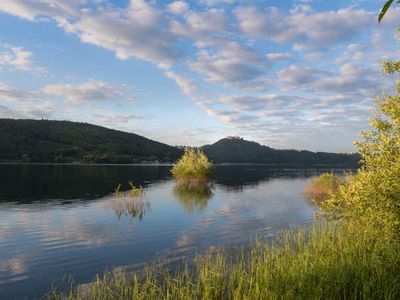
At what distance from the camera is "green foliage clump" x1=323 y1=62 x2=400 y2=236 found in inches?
692

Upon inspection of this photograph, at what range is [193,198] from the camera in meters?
58.9

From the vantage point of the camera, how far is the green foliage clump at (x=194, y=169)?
75825mm

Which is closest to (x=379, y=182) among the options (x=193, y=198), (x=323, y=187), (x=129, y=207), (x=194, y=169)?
(x=129, y=207)

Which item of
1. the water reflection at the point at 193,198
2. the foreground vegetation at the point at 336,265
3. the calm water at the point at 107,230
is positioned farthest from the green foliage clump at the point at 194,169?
the foreground vegetation at the point at 336,265

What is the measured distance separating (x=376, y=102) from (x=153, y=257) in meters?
17.1

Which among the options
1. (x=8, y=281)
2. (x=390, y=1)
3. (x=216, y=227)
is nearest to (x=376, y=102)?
(x=216, y=227)

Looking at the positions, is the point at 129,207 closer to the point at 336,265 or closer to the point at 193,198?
the point at 193,198

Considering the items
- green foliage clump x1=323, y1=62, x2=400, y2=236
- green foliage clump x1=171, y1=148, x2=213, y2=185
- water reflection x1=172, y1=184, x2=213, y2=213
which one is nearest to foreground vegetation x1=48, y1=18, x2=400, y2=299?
green foliage clump x1=323, y1=62, x2=400, y2=236

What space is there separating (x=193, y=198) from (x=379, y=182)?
4197 cm

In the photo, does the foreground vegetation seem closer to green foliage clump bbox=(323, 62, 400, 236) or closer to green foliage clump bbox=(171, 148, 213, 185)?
green foliage clump bbox=(323, 62, 400, 236)

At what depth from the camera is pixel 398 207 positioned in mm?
17500

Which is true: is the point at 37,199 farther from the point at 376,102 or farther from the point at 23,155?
the point at 23,155

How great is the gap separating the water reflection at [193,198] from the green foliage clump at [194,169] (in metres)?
2.60

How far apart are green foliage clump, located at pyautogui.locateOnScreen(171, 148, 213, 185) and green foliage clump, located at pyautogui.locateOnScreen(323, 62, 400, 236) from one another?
52736 mm
